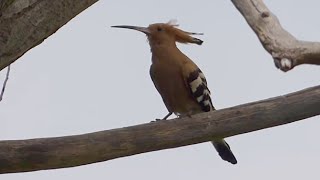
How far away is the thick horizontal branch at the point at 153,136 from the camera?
162cm

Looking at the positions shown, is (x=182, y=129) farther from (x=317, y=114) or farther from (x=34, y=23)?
(x=34, y=23)

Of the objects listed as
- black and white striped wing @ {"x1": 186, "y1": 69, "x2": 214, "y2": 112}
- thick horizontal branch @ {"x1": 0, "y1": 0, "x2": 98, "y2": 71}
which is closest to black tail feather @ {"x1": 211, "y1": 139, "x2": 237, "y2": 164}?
black and white striped wing @ {"x1": 186, "y1": 69, "x2": 214, "y2": 112}

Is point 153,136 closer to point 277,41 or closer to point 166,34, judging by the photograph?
point 277,41

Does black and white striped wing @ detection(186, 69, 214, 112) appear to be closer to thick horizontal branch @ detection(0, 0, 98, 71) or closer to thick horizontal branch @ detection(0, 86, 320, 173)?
thick horizontal branch @ detection(0, 86, 320, 173)

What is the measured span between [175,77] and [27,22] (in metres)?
1.59

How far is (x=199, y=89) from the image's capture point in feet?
9.02

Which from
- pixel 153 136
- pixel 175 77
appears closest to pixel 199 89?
pixel 175 77

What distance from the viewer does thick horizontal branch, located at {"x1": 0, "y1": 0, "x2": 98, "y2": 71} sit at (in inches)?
46.2

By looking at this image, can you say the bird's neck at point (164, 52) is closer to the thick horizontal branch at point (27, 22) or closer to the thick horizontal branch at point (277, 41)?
the thick horizontal branch at point (277, 41)

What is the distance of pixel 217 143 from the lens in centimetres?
272

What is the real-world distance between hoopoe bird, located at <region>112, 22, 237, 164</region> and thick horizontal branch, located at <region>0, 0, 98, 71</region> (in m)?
1.46

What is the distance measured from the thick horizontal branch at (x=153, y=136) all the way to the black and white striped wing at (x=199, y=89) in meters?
0.94

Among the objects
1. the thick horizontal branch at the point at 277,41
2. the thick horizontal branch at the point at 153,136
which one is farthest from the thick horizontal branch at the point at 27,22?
the thick horizontal branch at the point at 277,41

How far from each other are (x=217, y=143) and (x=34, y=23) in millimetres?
1666
